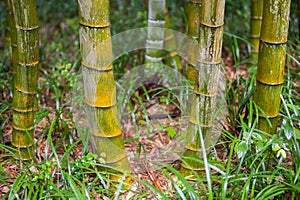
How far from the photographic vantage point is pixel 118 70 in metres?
3.42

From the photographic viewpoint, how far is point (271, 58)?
227cm

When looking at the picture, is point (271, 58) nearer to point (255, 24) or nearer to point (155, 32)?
point (155, 32)

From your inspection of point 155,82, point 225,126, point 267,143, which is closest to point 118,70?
point 155,82

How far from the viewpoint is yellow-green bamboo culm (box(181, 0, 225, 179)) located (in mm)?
2041

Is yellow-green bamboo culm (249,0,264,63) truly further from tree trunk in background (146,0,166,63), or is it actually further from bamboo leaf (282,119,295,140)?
bamboo leaf (282,119,295,140)

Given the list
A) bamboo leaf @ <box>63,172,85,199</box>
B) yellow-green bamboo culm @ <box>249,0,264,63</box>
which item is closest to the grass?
bamboo leaf @ <box>63,172,85,199</box>

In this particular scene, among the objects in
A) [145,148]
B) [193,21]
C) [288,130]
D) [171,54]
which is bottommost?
[145,148]

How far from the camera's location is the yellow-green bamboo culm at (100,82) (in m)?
2.03

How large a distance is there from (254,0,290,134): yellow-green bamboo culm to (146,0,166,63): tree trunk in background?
36.4 inches

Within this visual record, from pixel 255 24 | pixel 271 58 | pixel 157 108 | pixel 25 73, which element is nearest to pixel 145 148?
pixel 157 108

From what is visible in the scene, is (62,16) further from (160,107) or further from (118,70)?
(160,107)

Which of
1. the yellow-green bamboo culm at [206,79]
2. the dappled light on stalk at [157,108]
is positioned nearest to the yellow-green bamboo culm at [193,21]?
the dappled light on stalk at [157,108]

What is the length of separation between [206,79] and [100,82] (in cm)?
54

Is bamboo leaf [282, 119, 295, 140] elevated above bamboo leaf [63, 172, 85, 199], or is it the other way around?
bamboo leaf [282, 119, 295, 140]
